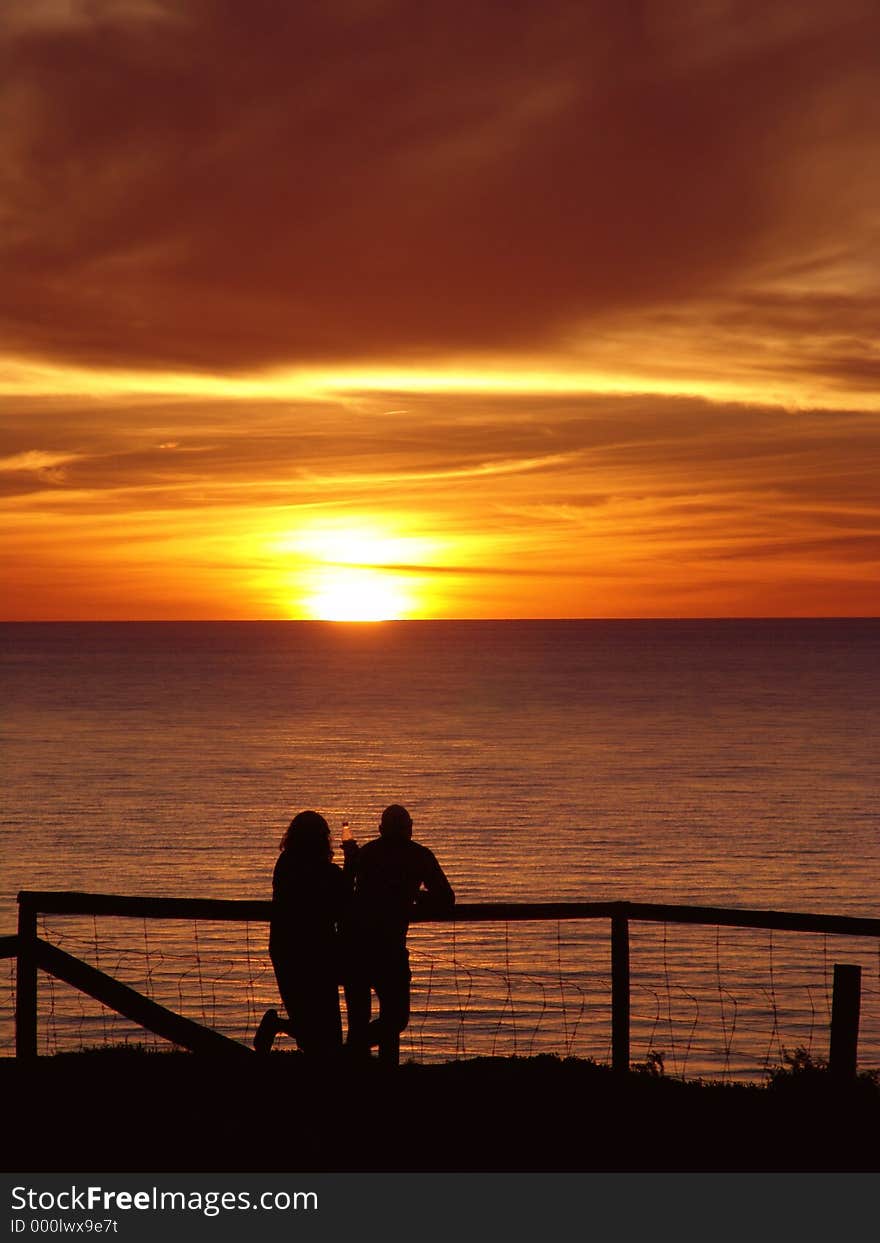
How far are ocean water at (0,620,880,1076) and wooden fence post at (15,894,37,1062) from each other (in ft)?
50.3

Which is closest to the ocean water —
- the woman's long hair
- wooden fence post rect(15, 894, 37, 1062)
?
wooden fence post rect(15, 894, 37, 1062)

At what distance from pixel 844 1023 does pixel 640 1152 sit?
65.8 inches

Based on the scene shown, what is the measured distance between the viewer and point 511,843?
66.2 meters

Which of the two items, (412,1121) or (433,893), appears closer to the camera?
(412,1121)

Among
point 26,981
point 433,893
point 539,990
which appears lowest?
point 539,990

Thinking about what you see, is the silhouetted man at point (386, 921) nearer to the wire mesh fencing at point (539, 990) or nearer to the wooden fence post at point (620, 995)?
the wooden fence post at point (620, 995)

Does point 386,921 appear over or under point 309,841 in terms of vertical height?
under

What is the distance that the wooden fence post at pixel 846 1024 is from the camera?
8805 mm

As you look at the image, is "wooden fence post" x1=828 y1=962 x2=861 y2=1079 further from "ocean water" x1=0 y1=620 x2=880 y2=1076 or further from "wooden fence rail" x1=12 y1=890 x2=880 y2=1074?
"ocean water" x1=0 y1=620 x2=880 y2=1076

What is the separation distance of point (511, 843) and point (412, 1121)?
58335 mm

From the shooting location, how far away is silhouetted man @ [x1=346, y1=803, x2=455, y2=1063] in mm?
9562

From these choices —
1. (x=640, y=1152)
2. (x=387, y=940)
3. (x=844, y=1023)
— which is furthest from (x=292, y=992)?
(x=844, y=1023)

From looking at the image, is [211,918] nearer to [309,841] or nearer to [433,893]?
[309,841]

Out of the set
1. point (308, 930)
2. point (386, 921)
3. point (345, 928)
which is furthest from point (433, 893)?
point (308, 930)
